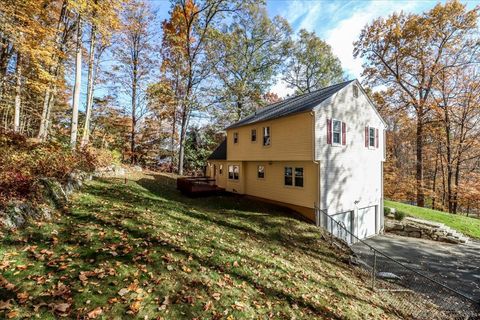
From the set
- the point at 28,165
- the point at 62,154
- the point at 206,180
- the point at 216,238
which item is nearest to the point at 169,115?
the point at 206,180

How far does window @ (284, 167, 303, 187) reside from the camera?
13516 millimetres

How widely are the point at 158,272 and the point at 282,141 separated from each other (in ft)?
35.6

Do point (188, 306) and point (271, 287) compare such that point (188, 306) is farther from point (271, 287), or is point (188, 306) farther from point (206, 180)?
point (206, 180)

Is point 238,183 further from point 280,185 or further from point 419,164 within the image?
point 419,164

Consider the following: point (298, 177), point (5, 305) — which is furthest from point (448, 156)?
point (5, 305)

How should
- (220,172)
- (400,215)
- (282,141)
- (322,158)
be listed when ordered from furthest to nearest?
(220,172) → (400,215) → (282,141) → (322,158)

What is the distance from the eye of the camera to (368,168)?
15688 millimetres

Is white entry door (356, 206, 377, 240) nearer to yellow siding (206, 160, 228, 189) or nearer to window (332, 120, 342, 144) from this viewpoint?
window (332, 120, 342, 144)

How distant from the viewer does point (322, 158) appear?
12617 mm

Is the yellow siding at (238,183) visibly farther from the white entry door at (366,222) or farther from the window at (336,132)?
the white entry door at (366,222)

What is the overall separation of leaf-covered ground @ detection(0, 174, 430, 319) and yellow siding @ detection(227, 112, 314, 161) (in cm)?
586

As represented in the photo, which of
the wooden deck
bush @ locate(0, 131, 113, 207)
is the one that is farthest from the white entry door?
bush @ locate(0, 131, 113, 207)

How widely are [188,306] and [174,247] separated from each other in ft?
6.36

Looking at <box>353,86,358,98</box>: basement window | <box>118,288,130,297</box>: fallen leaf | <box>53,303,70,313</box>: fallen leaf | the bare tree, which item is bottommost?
<box>118,288,130,297</box>: fallen leaf
